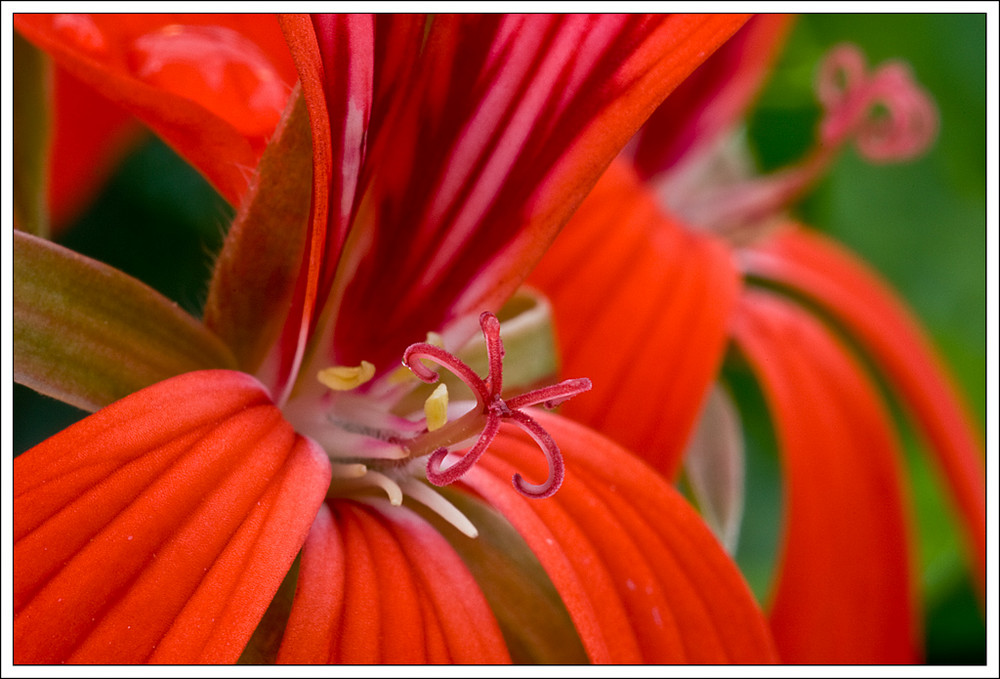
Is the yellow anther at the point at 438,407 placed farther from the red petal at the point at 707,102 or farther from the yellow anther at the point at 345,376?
the red petal at the point at 707,102

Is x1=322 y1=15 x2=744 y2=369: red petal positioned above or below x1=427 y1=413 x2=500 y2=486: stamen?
above

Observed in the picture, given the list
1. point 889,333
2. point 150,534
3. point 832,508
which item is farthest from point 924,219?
point 150,534

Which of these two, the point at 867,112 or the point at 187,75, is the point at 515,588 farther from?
the point at 867,112

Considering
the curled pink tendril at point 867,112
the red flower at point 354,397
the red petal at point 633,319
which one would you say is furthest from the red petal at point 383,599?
the curled pink tendril at point 867,112

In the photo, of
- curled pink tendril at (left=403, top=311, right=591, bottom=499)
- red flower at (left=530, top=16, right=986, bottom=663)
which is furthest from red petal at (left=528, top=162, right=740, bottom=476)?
curled pink tendril at (left=403, top=311, right=591, bottom=499)

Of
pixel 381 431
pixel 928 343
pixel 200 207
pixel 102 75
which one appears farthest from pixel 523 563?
pixel 928 343

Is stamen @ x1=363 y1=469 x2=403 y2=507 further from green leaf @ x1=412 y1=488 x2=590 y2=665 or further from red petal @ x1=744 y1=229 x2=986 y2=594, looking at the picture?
red petal @ x1=744 y1=229 x2=986 y2=594
